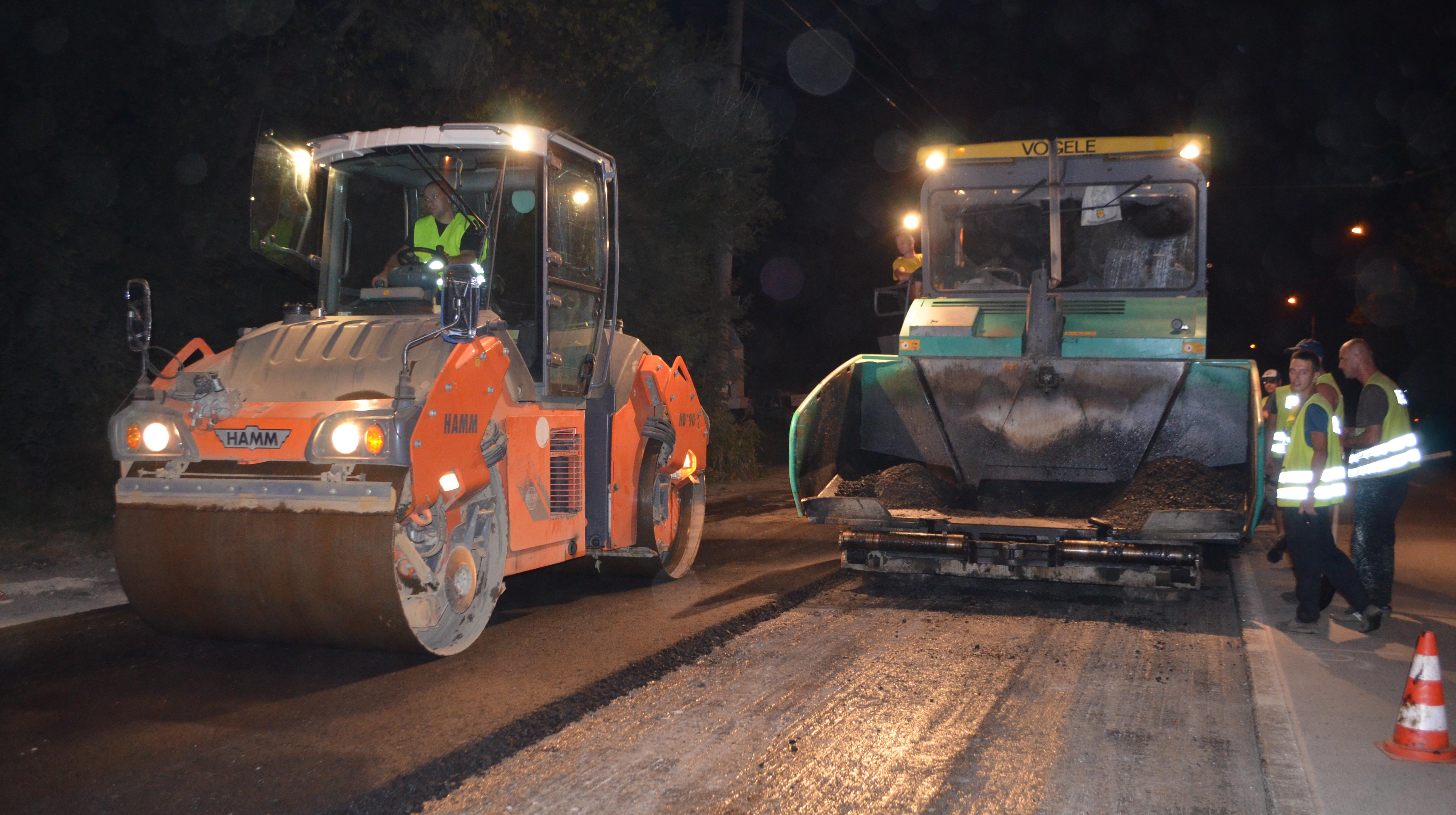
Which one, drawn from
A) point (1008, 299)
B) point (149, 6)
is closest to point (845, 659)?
point (1008, 299)

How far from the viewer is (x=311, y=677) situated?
203 inches

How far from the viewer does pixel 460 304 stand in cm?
502

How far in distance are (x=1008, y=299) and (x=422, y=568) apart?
5.87 meters

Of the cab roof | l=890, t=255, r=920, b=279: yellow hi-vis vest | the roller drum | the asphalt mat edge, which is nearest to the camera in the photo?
the asphalt mat edge

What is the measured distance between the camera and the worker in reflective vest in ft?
21.0

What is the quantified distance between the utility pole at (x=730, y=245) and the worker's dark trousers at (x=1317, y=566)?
11303mm

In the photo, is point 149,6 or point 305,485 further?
point 149,6

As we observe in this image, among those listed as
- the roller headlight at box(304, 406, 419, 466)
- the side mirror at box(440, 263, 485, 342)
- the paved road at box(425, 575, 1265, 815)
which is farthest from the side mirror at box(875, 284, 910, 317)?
the roller headlight at box(304, 406, 419, 466)

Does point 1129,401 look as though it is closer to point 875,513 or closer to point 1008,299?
point 1008,299

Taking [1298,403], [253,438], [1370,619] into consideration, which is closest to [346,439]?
[253,438]

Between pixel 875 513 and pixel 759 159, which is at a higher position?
pixel 759 159

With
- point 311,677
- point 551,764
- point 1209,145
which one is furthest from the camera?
point 1209,145

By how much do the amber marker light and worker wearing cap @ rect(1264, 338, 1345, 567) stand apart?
5.31 metres

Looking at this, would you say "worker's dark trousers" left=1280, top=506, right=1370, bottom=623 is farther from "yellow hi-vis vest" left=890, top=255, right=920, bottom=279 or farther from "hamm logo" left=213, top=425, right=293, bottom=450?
"hamm logo" left=213, top=425, right=293, bottom=450
